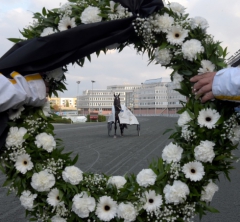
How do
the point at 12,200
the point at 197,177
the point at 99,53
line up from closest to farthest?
the point at 197,177 < the point at 99,53 < the point at 12,200

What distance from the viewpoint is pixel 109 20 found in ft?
10.9

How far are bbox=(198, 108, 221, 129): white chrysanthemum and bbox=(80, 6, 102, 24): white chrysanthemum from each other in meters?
1.13

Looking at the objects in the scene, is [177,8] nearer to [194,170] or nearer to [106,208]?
[194,170]

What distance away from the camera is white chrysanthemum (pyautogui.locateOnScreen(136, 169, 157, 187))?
314cm

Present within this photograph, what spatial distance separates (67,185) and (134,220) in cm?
58

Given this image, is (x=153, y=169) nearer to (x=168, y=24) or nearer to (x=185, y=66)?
(x=185, y=66)

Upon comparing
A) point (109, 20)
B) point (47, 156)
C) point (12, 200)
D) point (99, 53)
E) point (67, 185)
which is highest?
point (109, 20)

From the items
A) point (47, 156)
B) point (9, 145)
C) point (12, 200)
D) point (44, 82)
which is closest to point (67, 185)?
point (47, 156)

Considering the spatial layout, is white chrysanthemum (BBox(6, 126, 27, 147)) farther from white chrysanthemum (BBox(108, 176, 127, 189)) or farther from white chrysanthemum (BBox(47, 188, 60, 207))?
white chrysanthemum (BBox(108, 176, 127, 189))

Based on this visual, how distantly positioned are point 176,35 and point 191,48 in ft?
0.74

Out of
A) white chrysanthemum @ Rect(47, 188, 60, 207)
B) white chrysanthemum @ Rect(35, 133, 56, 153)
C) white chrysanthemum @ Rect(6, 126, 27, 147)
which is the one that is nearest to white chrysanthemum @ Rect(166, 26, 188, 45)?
white chrysanthemum @ Rect(35, 133, 56, 153)

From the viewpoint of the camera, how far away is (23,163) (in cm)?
327

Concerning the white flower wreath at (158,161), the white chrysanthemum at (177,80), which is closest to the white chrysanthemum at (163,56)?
the white flower wreath at (158,161)

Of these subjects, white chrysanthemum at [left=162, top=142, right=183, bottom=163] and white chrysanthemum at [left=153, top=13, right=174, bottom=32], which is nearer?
white chrysanthemum at [left=162, top=142, right=183, bottom=163]
